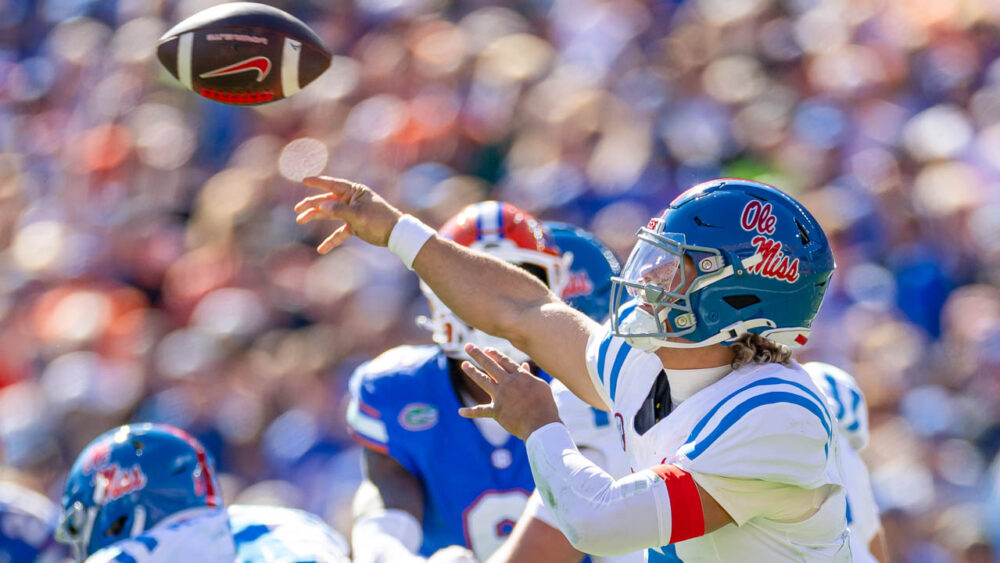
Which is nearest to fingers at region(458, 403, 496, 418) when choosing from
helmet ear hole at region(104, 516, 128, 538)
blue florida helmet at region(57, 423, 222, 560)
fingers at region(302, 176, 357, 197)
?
Result: fingers at region(302, 176, 357, 197)

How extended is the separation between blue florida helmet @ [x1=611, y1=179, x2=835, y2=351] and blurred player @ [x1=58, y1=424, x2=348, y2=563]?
1.00m

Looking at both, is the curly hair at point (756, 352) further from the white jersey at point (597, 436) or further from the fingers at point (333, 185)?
the fingers at point (333, 185)

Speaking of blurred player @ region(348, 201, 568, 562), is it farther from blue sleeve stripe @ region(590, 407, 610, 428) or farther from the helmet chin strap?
the helmet chin strap

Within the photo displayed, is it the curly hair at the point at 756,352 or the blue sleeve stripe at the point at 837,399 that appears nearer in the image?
the curly hair at the point at 756,352

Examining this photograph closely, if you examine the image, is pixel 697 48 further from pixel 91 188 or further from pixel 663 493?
pixel 663 493

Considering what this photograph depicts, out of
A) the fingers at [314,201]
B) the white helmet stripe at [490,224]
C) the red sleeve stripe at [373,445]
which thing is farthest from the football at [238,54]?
the red sleeve stripe at [373,445]

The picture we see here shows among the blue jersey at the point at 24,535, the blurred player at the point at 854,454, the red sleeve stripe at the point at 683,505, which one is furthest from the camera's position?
the blue jersey at the point at 24,535

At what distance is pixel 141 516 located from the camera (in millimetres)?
3301

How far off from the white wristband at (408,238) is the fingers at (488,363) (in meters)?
0.54

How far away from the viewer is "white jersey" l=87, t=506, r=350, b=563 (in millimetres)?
3012

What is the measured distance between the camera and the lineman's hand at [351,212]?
3.21 metres

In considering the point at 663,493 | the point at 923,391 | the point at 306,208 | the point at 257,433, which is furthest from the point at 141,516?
the point at 923,391

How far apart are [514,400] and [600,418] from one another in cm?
85

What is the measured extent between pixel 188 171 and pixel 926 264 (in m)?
4.77
